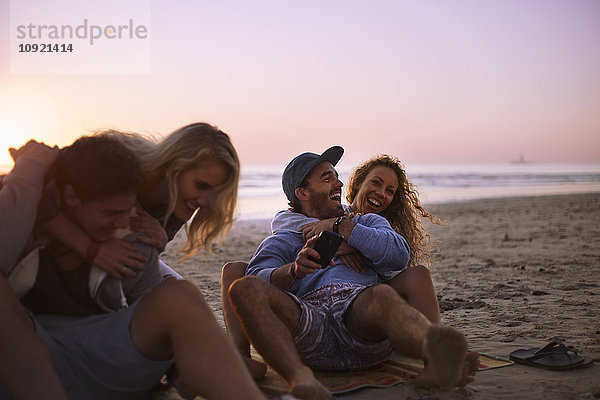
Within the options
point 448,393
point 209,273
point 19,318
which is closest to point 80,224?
point 19,318

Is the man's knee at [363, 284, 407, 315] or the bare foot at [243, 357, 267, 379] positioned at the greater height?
the man's knee at [363, 284, 407, 315]

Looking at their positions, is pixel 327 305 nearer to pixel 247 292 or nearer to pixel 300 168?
pixel 247 292

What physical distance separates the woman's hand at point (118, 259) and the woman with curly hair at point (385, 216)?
44.8 inches

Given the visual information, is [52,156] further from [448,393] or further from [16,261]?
[448,393]

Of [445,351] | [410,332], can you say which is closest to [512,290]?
[410,332]

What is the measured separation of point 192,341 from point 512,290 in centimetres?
430

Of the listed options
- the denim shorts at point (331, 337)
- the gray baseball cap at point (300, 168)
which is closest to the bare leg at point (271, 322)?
the denim shorts at point (331, 337)

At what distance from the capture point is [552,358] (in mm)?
3447

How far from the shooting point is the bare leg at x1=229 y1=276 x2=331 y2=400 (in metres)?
2.76

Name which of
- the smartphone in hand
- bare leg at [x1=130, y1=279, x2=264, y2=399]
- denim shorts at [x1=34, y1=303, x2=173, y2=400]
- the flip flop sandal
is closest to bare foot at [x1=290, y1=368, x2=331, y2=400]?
bare leg at [x1=130, y1=279, x2=264, y2=399]

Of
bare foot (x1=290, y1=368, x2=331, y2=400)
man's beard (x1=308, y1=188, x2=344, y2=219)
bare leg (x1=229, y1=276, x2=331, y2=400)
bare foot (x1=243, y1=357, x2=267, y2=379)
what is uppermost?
man's beard (x1=308, y1=188, x2=344, y2=219)

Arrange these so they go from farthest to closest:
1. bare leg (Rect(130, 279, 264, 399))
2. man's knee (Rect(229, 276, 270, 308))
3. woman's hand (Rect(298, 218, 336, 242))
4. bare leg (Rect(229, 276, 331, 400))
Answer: woman's hand (Rect(298, 218, 336, 242)), man's knee (Rect(229, 276, 270, 308)), bare leg (Rect(229, 276, 331, 400)), bare leg (Rect(130, 279, 264, 399))

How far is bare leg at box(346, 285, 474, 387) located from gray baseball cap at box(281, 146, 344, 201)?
1.27 metres

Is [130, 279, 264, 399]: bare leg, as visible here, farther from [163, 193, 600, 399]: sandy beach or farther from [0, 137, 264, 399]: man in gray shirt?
[163, 193, 600, 399]: sandy beach
